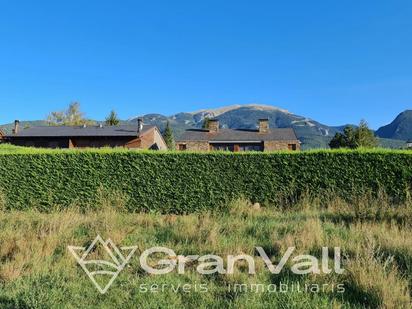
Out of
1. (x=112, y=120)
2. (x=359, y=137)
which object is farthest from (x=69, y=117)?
(x=359, y=137)

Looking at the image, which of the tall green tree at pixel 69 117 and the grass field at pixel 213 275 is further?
the tall green tree at pixel 69 117

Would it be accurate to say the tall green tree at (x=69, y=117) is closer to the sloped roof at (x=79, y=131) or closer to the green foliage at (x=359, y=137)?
the sloped roof at (x=79, y=131)

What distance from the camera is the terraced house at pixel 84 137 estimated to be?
41.9m

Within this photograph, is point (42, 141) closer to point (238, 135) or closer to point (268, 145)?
point (238, 135)

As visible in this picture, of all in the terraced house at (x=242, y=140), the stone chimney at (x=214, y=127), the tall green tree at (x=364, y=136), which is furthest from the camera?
the stone chimney at (x=214, y=127)

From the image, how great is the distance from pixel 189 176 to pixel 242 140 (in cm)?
3317

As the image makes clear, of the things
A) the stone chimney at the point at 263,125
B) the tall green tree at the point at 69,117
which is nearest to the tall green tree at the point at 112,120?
the tall green tree at the point at 69,117

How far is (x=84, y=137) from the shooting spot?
42.1 metres

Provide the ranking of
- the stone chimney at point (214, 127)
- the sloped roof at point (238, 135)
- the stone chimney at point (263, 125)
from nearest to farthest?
Result: 1. the sloped roof at point (238, 135)
2. the stone chimney at point (263, 125)
3. the stone chimney at point (214, 127)

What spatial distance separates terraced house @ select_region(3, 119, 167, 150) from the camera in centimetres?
4188

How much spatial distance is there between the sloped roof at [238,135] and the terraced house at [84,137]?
242 inches

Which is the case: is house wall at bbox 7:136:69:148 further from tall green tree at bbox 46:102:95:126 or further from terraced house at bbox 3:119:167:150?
tall green tree at bbox 46:102:95:126

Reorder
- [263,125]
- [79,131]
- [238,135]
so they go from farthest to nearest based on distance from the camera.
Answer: [263,125], [238,135], [79,131]

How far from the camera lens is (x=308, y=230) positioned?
5938 millimetres
